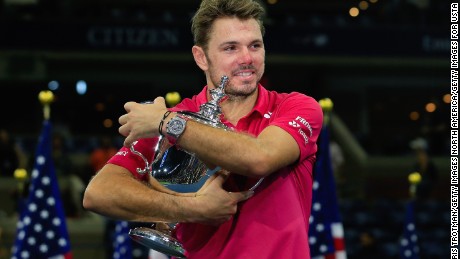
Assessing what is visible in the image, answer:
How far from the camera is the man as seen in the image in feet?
10.2

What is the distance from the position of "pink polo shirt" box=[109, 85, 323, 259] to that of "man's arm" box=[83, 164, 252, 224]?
99mm

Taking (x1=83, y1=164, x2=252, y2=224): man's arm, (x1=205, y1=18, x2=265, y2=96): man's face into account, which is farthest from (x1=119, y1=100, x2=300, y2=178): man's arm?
(x1=205, y1=18, x2=265, y2=96): man's face

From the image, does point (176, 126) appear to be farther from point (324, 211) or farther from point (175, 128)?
point (324, 211)

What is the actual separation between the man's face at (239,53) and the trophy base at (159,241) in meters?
0.57

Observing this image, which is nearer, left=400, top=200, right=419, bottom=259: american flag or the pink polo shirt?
the pink polo shirt

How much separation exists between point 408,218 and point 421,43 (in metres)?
10.7

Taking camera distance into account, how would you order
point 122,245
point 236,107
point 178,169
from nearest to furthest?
point 178,169
point 236,107
point 122,245

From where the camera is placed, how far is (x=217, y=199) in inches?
124

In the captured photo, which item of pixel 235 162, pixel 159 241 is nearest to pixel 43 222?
pixel 159 241

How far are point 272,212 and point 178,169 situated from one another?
36cm

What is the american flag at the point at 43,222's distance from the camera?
7.41 meters

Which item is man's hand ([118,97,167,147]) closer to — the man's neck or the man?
the man

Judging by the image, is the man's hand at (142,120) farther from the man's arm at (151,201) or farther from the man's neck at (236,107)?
the man's neck at (236,107)

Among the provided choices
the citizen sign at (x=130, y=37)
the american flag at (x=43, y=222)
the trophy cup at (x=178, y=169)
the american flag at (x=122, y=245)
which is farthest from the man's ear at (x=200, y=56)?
the citizen sign at (x=130, y=37)
